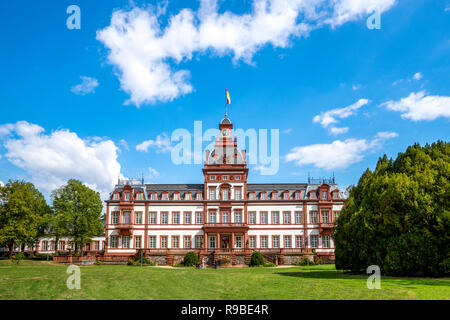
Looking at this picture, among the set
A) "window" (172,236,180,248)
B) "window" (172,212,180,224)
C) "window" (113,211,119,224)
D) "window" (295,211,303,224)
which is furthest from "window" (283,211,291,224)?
"window" (113,211,119,224)

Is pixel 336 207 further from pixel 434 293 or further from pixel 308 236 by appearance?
pixel 434 293

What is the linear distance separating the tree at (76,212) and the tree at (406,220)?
39.5m

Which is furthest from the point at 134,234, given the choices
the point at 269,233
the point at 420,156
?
the point at 420,156

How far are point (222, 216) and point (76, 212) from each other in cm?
2161

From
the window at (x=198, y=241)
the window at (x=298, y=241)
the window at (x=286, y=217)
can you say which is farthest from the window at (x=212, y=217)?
the window at (x=298, y=241)

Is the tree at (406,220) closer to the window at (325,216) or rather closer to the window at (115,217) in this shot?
the window at (325,216)

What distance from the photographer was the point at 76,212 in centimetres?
5453

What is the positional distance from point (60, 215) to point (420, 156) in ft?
155

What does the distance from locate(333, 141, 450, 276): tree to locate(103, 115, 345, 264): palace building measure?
27782 millimetres

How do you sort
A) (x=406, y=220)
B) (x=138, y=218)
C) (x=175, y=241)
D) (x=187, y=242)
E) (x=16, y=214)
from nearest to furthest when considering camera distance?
1. (x=406, y=220)
2. (x=16, y=214)
3. (x=187, y=242)
4. (x=175, y=241)
5. (x=138, y=218)

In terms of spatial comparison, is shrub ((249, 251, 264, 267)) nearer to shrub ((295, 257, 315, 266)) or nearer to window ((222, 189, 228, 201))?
shrub ((295, 257, 315, 266))

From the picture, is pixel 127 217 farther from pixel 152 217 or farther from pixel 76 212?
pixel 76 212

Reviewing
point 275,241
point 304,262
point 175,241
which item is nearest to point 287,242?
point 275,241
